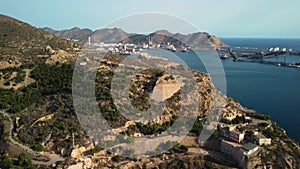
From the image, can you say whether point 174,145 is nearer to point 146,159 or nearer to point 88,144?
point 146,159

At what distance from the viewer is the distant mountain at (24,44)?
23.4 meters

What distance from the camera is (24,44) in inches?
1045

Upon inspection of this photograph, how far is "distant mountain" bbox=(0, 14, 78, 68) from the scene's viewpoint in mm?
23422

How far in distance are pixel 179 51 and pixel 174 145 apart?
6887 cm

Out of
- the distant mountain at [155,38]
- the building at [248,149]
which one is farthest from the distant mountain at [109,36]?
the building at [248,149]

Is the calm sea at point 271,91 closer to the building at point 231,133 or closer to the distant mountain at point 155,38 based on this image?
the building at point 231,133

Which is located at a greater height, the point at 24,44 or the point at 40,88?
the point at 24,44

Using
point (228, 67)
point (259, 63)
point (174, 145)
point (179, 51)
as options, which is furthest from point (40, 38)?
point (179, 51)

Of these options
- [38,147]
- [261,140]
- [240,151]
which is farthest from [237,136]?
[38,147]

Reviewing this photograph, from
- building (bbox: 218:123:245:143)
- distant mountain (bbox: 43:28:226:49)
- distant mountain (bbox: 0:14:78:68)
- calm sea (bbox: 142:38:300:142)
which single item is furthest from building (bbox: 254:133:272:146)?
distant mountain (bbox: 43:28:226:49)

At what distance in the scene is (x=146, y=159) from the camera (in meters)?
15.4

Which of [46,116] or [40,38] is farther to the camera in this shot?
[40,38]

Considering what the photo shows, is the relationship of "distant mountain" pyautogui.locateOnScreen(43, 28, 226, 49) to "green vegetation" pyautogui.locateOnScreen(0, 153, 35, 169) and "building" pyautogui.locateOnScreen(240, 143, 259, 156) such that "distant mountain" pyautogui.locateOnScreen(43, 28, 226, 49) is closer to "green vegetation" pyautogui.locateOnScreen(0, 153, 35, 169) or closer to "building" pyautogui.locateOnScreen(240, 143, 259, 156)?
"building" pyautogui.locateOnScreen(240, 143, 259, 156)

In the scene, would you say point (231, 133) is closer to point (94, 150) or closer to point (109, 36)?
point (94, 150)
